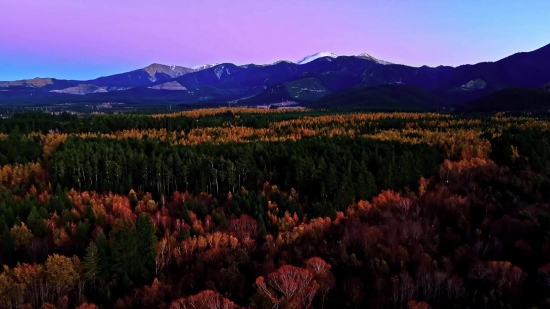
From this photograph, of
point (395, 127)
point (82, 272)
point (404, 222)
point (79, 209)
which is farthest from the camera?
point (395, 127)

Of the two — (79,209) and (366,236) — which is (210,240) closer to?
(366,236)

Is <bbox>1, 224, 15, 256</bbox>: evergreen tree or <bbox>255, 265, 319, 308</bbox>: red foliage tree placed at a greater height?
<bbox>1, 224, 15, 256</bbox>: evergreen tree

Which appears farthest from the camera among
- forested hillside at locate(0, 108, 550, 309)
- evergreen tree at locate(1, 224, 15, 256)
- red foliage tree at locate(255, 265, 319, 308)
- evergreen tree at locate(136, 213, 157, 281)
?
evergreen tree at locate(1, 224, 15, 256)

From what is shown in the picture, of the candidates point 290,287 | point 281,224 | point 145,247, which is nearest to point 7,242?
point 145,247

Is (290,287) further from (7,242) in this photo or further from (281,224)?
(7,242)

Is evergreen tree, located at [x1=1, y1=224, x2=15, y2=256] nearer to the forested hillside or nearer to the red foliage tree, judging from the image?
the forested hillside

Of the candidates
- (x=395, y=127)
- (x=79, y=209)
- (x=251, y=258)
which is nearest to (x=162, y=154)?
(x=79, y=209)

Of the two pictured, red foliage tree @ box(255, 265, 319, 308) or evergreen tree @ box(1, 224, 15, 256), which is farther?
evergreen tree @ box(1, 224, 15, 256)

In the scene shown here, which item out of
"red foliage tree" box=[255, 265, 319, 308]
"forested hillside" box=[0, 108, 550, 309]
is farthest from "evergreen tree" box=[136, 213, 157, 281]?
"red foliage tree" box=[255, 265, 319, 308]
